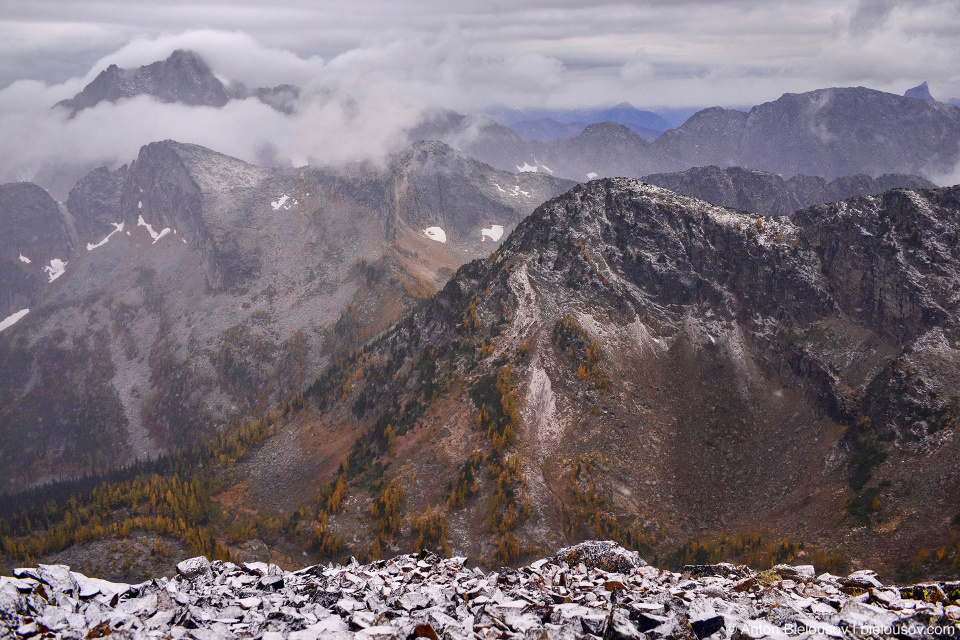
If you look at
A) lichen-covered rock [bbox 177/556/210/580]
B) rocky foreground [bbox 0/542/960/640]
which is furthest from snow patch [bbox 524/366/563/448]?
lichen-covered rock [bbox 177/556/210/580]

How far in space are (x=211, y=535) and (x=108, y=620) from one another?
→ 11469 centimetres

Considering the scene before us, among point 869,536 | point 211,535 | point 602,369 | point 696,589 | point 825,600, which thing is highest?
point 825,600

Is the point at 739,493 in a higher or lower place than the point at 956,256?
lower

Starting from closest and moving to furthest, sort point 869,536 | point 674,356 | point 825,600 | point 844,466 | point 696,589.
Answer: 1. point 825,600
2. point 696,589
3. point 869,536
4. point 844,466
5. point 674,356

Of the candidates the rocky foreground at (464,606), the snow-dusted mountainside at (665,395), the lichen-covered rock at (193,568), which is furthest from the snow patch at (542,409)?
the lichen-covered rock at (193,568)

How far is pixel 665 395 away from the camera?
152 metres

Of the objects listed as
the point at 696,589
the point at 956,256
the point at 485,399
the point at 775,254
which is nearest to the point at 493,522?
the point at 485,399

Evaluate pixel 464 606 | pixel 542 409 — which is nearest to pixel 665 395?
pixel 542 409

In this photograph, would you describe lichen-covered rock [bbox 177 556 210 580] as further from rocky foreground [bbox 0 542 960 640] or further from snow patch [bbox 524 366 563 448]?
snow patch [bbox 524 366 563 448]

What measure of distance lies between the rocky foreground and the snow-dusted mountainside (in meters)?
63.8

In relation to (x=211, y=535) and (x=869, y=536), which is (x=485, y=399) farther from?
(x=869, y=536)

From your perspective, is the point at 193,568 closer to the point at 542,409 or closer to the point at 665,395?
the point at 542,409

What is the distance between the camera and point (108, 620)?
37031mm

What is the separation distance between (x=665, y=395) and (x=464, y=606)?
402ft
